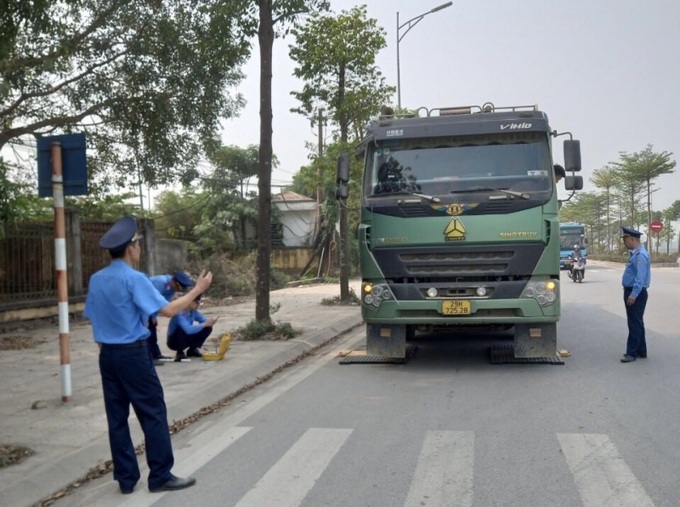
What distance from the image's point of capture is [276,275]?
28.5 meters

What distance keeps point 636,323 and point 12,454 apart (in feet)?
24.3

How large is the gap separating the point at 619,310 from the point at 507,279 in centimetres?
899

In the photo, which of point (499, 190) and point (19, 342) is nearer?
point (499, 190)

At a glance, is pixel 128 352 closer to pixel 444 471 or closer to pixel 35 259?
pixel 444 471

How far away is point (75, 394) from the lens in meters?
7.43

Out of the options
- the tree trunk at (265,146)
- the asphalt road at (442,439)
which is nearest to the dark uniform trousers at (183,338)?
the asphalt road at (442,439)

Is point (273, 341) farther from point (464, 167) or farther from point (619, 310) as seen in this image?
point (619, 310)

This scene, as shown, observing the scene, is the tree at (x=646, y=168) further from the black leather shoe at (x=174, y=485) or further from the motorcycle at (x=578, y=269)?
the black leather shoe at (x=174, y=485)

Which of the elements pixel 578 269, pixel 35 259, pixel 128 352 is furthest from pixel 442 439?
pixel 578 269

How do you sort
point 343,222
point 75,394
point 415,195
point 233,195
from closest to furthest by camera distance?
point 75,394 < point 415,195 < point 343,222 < point 233,195

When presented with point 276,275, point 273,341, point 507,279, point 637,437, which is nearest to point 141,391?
point 637,437

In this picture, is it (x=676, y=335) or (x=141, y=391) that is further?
(x=676, y=335)

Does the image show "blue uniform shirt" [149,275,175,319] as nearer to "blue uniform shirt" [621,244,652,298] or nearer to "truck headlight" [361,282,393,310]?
"truck headlight" [361,282,393,310]

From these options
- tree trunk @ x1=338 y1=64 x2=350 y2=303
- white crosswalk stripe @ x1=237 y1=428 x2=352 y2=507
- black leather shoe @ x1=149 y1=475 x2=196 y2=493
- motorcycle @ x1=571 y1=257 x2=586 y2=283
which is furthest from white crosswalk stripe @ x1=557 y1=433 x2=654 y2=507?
motorcycle @ x1=571 y1=257 x2=586 y2=283
